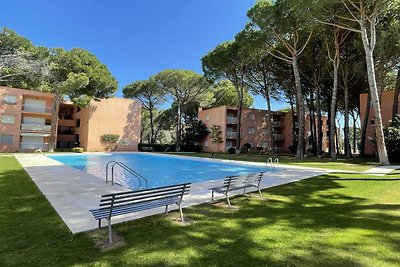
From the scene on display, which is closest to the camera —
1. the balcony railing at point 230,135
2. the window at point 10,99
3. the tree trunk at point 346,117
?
the tree trunk at point 346,117

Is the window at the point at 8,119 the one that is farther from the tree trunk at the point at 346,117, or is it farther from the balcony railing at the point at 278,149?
the tree trunk at the point at 346,117

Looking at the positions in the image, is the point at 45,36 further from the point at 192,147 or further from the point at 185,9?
the point at 192,147

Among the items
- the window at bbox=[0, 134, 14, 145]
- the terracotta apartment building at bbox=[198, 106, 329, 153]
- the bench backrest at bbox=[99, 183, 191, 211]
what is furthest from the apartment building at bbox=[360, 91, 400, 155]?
the window at bbox=[0, 134, 14, 145]

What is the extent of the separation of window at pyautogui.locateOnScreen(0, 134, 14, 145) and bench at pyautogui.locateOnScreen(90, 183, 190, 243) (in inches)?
1183

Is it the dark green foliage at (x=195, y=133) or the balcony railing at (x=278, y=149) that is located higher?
the dark green foliage at (x=195, y=133)

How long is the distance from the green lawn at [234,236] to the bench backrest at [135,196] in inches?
19.8

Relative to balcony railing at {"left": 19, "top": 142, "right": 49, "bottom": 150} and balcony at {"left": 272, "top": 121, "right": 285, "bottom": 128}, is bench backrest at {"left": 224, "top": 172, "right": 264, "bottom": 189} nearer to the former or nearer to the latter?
balcony railing at {"left": 19, "top": 142, "right": 49, "bottom": 150}

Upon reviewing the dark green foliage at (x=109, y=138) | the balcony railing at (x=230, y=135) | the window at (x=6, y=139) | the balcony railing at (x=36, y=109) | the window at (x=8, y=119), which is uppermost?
the balcony railing at (x=36, y=109)

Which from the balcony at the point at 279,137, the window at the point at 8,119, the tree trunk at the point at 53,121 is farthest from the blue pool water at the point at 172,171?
the balcony at the point at 279,137

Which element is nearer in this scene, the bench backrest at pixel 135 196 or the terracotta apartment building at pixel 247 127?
the bench backrest at pixel 135 196

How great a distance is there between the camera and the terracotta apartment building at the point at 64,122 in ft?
93.2

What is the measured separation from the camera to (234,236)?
4410 millimetres

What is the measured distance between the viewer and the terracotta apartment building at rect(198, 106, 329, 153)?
3465cm

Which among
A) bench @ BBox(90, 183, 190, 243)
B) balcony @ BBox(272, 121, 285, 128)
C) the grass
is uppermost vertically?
balcony @ BBox(272, 121, 285, 128)
